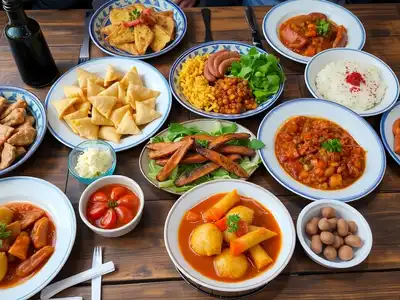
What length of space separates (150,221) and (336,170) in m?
1.05

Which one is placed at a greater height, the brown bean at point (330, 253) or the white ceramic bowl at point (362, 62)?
the white ceramic bowl at point (362, 62)

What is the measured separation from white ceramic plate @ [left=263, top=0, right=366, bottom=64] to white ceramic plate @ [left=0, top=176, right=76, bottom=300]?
181 centimetres

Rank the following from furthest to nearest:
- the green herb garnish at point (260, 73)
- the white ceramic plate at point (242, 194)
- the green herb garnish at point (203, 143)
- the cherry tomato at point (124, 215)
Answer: the green herb garnish at point (260, 73)
the green herb garnish at point (203, 143)
the cherry tomato at point (124, 215)
the white ceramic plate at point (242, 194)

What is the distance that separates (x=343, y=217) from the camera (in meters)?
1.94

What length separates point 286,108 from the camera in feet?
8.00

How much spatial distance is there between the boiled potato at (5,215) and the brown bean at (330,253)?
1.51 metres

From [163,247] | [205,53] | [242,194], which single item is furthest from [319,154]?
[205,53]

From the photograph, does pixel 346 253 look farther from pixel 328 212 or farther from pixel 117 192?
pixel 117 192

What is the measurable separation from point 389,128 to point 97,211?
1.78 m

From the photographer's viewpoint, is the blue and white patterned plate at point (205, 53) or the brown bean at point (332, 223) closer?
the brown bean at point (332, 223)

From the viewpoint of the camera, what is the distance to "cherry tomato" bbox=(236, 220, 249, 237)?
1789 mm

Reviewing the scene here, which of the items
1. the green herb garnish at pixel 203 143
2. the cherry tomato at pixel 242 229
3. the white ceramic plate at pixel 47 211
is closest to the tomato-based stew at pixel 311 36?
the green herb garnish at pixel 203 143

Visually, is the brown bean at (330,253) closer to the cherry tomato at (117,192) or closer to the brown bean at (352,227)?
the brown bean at (352,227)

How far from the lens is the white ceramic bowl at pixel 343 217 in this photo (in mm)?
1788
